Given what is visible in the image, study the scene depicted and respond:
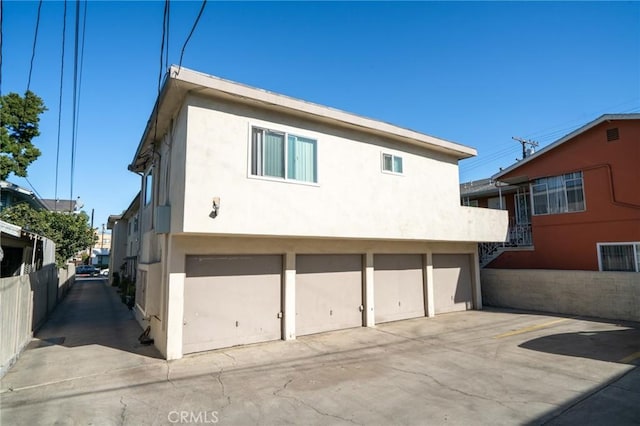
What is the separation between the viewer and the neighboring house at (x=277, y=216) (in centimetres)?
785

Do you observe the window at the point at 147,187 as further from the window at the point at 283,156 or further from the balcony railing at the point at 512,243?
the balcony railing at the point at 512,243

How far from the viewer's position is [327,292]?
1059 centimetres

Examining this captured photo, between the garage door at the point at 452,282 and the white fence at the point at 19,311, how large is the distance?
1252 cm

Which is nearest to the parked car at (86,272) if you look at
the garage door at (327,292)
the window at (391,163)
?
the garage door at (327,292)

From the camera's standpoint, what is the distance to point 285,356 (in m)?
8.12

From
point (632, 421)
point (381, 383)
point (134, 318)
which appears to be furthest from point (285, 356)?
point (134, 318)

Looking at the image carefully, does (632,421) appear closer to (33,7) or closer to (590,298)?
(590,298)

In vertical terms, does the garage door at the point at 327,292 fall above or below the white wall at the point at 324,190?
below

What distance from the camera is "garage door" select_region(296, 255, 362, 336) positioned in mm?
10086

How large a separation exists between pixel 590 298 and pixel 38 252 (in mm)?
22846

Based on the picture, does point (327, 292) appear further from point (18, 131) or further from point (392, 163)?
point (18, 131)

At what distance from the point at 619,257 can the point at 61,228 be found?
32582mm

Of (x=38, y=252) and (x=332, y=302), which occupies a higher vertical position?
(x=38, y=252)

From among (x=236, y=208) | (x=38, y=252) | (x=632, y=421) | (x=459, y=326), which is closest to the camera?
(x=632, y=421)
